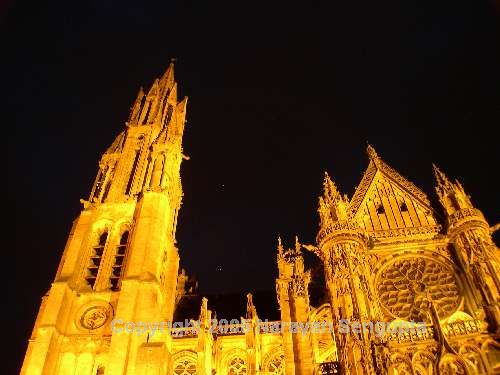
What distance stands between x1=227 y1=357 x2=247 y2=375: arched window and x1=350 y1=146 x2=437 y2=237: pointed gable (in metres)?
9.49

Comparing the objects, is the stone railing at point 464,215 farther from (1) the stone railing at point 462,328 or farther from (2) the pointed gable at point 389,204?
(1) the stone railing at point 462,328

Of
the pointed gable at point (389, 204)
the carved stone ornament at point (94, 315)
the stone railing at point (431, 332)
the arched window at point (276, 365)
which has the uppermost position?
the pointed gable at point (389, 204)


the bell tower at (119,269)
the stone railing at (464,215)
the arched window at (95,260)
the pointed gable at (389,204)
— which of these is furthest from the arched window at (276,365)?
the stone railing at (464,215)

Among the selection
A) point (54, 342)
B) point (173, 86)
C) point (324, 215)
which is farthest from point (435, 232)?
point (173, 86)

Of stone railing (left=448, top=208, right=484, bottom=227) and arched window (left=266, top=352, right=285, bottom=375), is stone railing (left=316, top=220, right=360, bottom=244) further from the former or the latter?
arched window (left=266, top=352, right=285, bottom=375)

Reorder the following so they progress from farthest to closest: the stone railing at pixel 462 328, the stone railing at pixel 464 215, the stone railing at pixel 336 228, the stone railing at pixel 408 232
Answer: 1. the stone railing at pixel 408 232
2. the stone railing at pixel 336 228
3. the stone railing at pixel 464 215
4. the stone railing at pixel 462 328

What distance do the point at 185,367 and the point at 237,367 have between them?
8.89 ft

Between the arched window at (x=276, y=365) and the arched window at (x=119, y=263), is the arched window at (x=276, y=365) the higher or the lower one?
the lower one

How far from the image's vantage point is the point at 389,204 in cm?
2692

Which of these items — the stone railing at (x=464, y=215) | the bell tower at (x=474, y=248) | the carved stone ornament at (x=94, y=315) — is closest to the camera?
the bell tower at (x=474, y=248)

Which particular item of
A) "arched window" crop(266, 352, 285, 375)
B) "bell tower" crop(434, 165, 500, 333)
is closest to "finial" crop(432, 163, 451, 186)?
"bell tower" crop(434, 165, 500, 333)

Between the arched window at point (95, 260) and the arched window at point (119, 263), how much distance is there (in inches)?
34.5

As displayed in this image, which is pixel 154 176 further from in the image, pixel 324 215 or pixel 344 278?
pixel 344 278

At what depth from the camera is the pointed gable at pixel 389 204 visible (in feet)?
84.8
